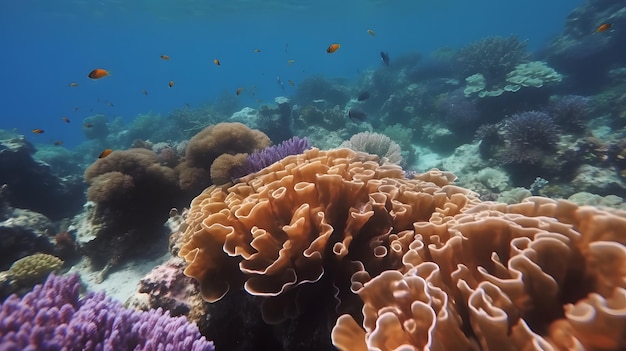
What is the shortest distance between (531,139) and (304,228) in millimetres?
8970

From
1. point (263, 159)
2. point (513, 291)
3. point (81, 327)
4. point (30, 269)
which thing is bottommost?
point (30, 269)

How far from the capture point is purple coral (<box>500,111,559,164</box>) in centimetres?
856

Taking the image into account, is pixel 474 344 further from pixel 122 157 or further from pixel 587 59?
pixel 587 59

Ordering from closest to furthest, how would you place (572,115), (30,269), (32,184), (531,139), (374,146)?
(30,269)
(531,139)
(374,146)
(572,115)
(32,184)

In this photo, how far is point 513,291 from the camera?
1.64 metres

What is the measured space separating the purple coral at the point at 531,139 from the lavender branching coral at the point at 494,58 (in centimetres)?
617

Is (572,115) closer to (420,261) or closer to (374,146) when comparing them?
(374,146)

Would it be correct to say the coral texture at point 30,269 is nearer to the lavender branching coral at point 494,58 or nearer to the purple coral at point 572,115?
the purple coral at point 572,115

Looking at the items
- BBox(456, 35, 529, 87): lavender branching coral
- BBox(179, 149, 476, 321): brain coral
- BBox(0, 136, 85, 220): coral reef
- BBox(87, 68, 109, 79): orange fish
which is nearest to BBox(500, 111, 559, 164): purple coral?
BBox(456, 35, 529, 87): lavender branching coral

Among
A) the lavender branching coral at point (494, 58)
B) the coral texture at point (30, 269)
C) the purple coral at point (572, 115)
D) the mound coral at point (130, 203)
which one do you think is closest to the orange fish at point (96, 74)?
the mound coral at point (130, 203)

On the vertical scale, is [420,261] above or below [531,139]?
above

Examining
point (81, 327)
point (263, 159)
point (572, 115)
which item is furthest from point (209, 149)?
point (572, 115)

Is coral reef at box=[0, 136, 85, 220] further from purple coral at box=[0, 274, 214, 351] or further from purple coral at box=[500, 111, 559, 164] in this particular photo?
purple coral at box=[500, 111, 559, 164]

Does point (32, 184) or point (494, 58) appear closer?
point (32, 184)
